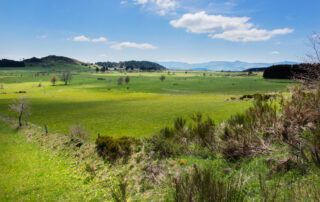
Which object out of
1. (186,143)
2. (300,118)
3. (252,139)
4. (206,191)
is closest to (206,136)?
(186,143)

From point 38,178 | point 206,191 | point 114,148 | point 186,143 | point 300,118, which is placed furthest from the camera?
point 38,178

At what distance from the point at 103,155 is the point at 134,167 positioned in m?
5.91

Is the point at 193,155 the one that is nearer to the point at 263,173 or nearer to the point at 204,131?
the point at 204,131

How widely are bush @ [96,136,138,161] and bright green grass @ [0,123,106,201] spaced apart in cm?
248

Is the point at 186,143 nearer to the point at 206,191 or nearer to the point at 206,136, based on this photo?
the point at 206,136

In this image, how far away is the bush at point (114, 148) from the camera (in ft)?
80.2

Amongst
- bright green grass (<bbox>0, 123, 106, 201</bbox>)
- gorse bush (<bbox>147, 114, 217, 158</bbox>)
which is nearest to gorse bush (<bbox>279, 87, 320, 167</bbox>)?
gorse bush (<bbox>147, 114, 217, 158</bbox>)

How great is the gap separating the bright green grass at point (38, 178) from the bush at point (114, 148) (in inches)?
97.8

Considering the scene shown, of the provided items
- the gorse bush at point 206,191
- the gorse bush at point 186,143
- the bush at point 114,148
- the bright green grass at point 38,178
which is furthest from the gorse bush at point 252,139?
the gorse bush at point 206,191

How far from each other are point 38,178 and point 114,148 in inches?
274

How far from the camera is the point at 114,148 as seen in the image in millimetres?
25547

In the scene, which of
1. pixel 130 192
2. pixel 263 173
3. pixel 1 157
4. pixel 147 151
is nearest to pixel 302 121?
pixel 263 173

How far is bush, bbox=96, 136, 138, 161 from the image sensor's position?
24453 millimetres

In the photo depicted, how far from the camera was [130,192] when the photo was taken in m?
16.5
